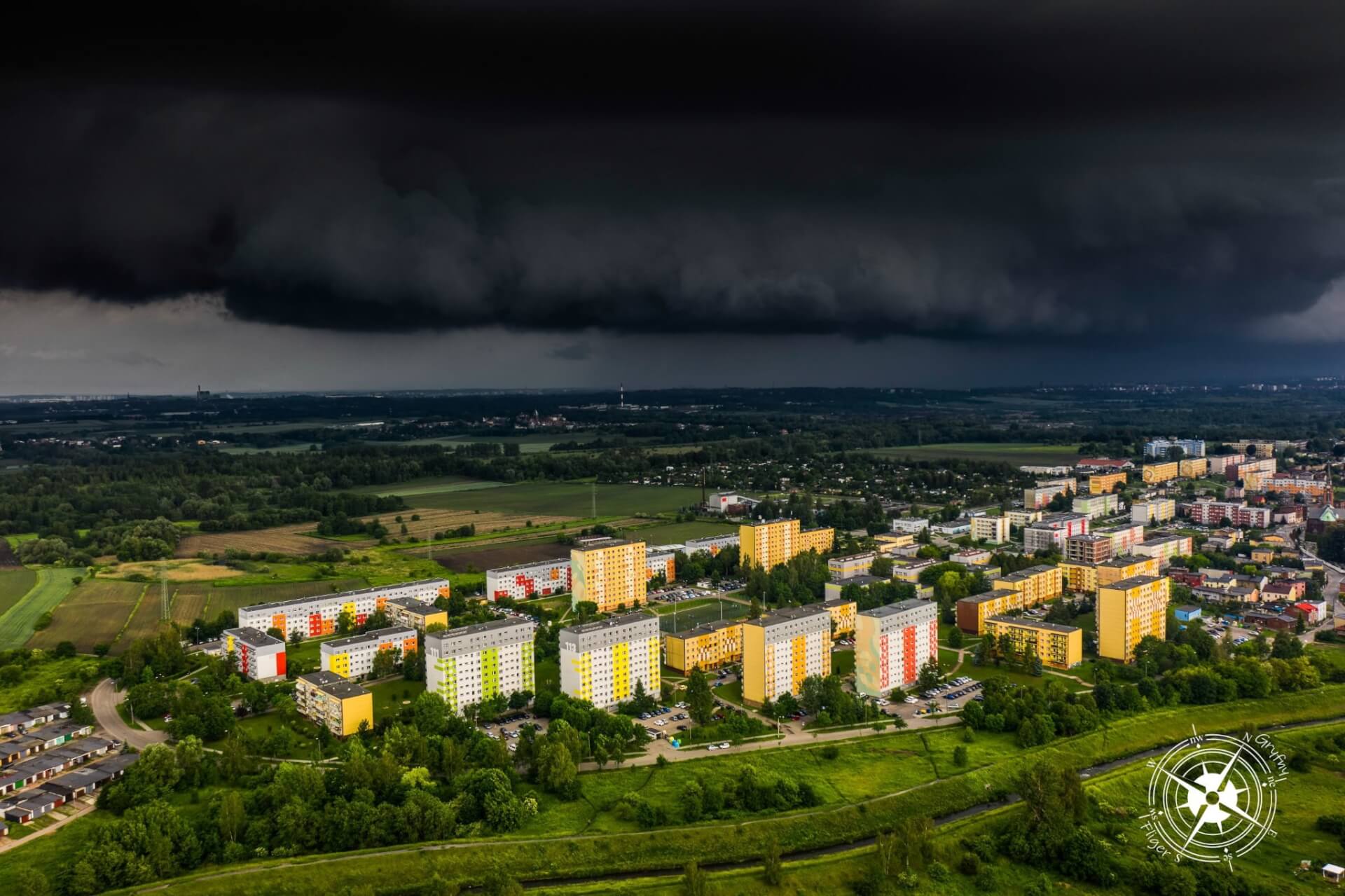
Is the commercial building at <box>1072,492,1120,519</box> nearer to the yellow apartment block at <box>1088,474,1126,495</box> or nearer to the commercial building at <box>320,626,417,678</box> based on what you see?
the yellow apartment block at <box>1088,474,1126,495</box>

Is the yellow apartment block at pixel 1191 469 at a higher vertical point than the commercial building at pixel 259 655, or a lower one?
higher

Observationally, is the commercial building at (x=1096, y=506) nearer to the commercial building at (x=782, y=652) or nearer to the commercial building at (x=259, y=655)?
the commercial building at (x=782, y=652)

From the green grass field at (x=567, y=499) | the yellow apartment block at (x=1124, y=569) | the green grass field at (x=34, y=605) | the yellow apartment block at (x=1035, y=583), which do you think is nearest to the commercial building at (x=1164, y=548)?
the yellow apartment block at (x=1124, y=569)

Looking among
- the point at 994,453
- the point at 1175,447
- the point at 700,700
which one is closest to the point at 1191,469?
the point at 1175,447

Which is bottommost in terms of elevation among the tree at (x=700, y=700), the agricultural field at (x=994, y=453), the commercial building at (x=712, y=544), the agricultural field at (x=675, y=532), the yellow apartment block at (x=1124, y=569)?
the tree at (x=700, y=700)

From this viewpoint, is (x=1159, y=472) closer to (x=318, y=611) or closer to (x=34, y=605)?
(x=318, y=611)

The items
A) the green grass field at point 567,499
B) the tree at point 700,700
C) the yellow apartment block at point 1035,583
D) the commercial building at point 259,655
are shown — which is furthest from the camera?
the green grass field at point 567,499
